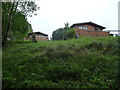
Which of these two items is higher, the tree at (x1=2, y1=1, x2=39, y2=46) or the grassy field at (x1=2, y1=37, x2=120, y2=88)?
the tree at (x1=2, y1=1, x2=39, y2=46)

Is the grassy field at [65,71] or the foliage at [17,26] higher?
the foliage at [17,26]

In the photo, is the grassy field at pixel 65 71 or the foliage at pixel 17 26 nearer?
the grassy field at pixel 65 71

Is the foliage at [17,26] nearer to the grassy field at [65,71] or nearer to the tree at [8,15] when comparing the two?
the tree at [8,15]

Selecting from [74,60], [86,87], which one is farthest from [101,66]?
[86,87]

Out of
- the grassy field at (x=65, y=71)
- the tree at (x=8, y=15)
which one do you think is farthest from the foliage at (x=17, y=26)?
the grassy field at (x=65, y=71)

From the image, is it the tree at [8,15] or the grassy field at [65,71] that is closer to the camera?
the grassy field at [65,71]

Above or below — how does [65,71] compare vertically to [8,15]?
below

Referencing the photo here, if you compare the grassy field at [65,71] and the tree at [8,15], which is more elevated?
the tree at [8,15]

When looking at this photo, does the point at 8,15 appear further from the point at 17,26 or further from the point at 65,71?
the point at 65,71

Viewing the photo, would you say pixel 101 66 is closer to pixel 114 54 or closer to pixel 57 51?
pixel 114 54

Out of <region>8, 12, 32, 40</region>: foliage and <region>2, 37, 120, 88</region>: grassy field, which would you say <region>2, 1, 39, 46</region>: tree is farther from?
<region>2, 37, 120, 88</region>: grassy field

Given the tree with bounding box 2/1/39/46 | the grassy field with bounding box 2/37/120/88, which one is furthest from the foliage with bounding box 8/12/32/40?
the grassy field with bounding box 2/37/120/88

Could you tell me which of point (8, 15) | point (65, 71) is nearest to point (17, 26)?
point (8, 15)

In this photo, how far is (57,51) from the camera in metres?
7.81
